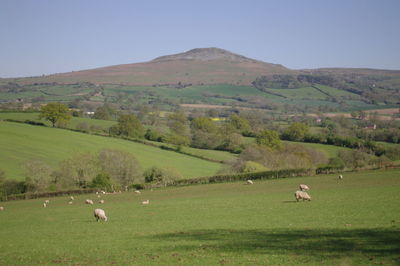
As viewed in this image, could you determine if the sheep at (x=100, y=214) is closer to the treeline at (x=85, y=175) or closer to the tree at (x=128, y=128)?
the treeline at (x=85, y=175)

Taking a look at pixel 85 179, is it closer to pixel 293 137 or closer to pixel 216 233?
pixel 216 233

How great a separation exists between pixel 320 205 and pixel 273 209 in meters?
3.31

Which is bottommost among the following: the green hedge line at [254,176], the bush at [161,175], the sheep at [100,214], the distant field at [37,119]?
the bush at [161,175]

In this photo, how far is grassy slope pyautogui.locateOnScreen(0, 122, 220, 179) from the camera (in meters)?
87.8

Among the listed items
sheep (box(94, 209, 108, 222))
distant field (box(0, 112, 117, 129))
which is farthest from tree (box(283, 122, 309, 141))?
sheep (box(94, 209, 108, 222))

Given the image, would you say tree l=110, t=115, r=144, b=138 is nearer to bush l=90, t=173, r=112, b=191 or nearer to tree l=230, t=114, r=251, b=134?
tree l=230, t=114, r=251, b=134

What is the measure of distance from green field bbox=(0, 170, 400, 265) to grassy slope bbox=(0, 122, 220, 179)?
169 ft

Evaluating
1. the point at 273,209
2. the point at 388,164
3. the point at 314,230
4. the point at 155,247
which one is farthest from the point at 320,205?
the point at 388,164

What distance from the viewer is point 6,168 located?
77500mm

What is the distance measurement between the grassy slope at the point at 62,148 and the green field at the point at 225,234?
51.5 m

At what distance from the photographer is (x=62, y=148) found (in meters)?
97.8

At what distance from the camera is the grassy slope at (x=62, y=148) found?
3457 inches

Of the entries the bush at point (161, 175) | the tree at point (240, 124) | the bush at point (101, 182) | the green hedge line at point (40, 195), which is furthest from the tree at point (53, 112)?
the green hedge line at point (40, 195)

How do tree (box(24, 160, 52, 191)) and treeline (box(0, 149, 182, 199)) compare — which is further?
tree (box(24, 160, 52, 191))
